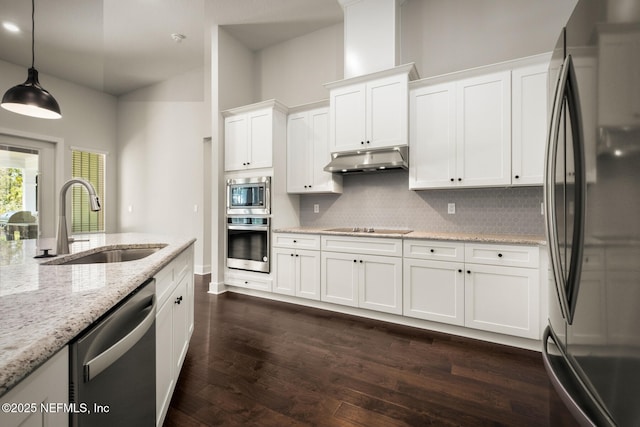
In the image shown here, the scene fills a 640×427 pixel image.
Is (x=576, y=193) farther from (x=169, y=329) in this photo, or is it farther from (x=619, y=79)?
(x=169, y=329)

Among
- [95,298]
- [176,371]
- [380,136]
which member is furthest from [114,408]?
[380,136]

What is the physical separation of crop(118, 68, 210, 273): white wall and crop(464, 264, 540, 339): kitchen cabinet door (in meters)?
4.22

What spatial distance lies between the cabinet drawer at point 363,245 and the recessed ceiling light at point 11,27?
502cm

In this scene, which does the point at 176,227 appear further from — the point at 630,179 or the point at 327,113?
the point at 630,179

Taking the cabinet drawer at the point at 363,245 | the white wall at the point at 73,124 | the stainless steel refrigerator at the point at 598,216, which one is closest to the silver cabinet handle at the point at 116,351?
the stainless steel refrigerator at the point at 598,216

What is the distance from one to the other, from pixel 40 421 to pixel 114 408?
1.06 feet

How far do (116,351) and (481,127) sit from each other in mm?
3087

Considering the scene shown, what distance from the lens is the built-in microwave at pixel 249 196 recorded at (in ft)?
11.8

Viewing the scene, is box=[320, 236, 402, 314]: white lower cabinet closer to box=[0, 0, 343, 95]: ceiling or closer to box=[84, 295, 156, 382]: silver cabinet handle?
box=[84, 295, 156, 382]: silver cabinet handle

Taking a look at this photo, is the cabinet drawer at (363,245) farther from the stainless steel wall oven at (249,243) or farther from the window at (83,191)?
the window at (83,191)

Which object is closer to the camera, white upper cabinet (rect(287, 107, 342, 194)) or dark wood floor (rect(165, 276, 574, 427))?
dark wood floor (rect(165, 276, 574, 427))

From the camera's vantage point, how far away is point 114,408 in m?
0.78

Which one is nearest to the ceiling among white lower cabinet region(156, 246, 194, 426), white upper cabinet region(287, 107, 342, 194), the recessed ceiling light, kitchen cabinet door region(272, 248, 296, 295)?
the recessed ceiling light

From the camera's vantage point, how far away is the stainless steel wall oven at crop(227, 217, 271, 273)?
3.60 m
